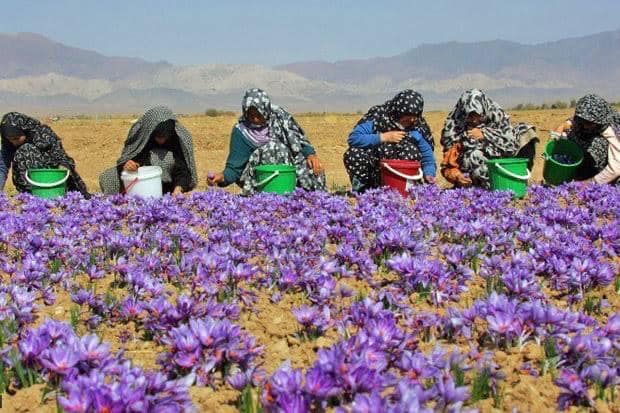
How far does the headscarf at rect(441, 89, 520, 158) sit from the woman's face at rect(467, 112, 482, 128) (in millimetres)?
38

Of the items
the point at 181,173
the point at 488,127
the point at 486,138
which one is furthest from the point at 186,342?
the point at 488,127

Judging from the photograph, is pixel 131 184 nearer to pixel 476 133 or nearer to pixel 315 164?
pixel 315 164

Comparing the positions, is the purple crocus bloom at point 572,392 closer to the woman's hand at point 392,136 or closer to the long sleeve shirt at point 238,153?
the woman's hand at point 392,136

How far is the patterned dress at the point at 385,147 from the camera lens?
27.4 ft

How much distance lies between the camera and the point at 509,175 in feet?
25.8

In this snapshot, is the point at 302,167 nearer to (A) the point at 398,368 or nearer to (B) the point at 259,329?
(B) the point at 259,329

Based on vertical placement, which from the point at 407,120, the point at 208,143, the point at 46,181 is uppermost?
the point at 407,120

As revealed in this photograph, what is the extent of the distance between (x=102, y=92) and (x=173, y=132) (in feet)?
618

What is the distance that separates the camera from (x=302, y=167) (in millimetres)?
8961

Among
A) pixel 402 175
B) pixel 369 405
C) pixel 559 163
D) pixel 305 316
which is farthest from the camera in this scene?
pixel 559 163

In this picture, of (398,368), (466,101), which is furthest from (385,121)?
(398,368)

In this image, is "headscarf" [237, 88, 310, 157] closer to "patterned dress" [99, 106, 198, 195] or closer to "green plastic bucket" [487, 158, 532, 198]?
"patterned dress" [99, 106, 198, 195]

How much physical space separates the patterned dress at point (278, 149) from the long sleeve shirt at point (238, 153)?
0.08 meters

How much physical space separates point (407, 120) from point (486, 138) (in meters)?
1.09
